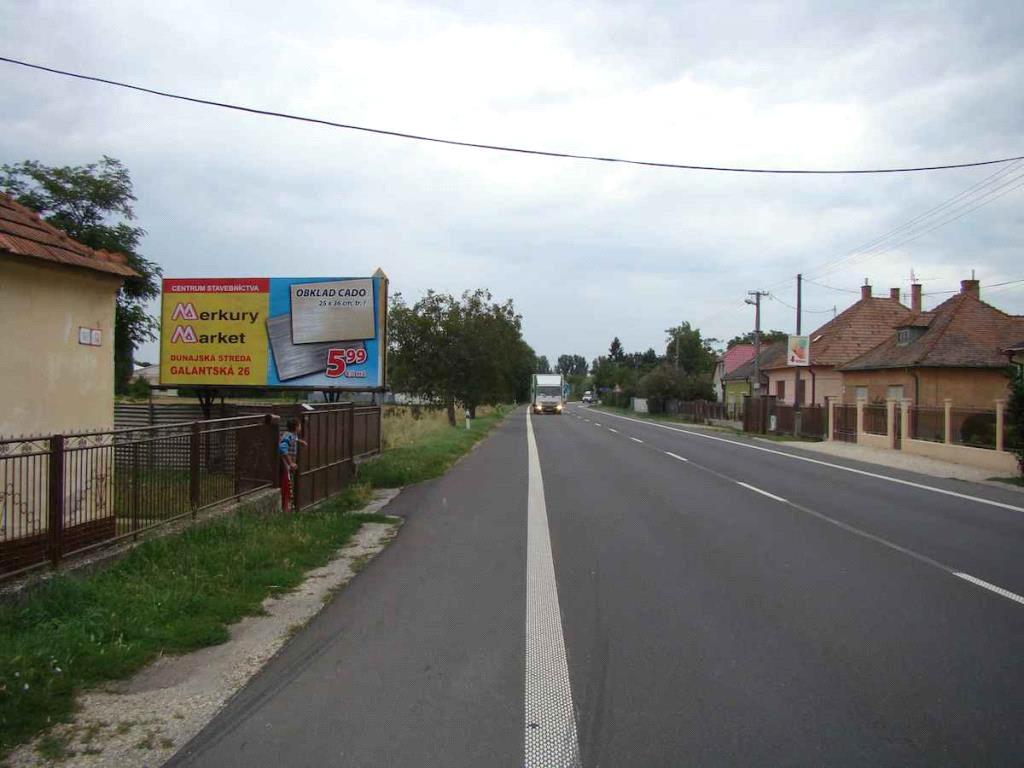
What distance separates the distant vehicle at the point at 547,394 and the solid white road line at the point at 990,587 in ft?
204

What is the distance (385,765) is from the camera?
164 inches

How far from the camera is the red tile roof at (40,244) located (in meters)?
8.32

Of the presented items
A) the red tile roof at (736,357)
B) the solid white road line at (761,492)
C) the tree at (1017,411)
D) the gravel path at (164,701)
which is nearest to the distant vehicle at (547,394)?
the red tile roof at (736,357)

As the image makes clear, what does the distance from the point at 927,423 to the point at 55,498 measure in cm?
2757

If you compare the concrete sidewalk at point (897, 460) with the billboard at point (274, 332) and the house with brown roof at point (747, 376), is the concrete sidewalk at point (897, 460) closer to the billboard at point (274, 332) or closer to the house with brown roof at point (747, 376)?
the billboard at point (274, 332)

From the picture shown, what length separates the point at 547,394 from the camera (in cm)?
7162

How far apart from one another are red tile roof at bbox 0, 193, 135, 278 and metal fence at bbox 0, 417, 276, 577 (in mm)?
1920

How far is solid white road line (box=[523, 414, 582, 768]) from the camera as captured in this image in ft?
14.2

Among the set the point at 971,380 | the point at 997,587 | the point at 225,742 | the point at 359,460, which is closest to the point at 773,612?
the point at 997,587

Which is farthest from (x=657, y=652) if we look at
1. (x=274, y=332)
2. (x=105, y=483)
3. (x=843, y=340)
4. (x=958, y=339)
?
(x=843, y=340)

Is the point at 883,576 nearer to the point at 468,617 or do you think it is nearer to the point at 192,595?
the point at 468,617

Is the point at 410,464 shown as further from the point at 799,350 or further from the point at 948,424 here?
the point at 799,350

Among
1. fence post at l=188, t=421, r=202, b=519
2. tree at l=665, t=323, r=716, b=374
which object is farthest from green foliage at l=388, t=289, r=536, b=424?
tree at l=665, t=323, r=716, b=374

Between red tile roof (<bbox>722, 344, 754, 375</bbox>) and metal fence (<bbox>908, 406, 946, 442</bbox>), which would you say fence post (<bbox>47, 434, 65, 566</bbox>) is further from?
red tile roof (<bbox>722, 344, 754, 375</bbox>)
